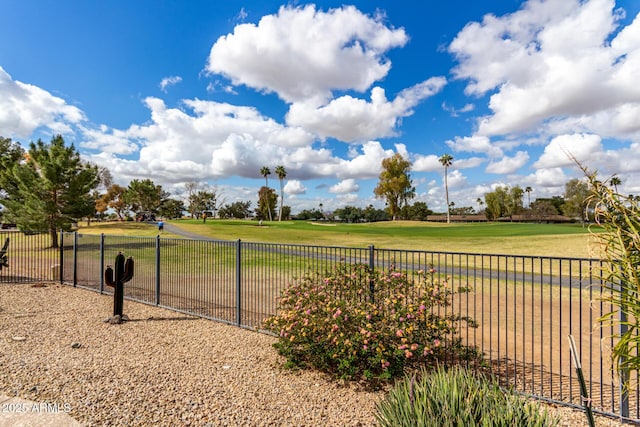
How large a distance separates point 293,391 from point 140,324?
445cm

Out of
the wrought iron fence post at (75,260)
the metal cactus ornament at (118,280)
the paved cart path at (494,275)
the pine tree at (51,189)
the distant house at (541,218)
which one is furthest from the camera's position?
the distant house at (541,218)

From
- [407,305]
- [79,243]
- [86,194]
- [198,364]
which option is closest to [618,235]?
[407,305]

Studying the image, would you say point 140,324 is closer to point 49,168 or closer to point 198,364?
point 198,364

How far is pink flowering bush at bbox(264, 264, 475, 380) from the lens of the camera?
4223mm

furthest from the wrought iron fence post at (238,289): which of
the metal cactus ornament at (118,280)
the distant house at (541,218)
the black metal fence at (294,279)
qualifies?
the distant house at (541,218)

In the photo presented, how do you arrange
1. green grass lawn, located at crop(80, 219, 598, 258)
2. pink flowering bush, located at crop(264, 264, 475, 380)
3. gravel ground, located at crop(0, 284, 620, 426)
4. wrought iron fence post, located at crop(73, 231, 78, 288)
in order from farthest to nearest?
1. green grass lawn, located at crop(80, 219, 598, 258)
2. wrought iron fence post, located at crop(73, 231, 78, 288)
3. pink flowering bush, located at crop(264, 264, 475, 380)
4. gravel ground, located at crop(0, 284, 620, 426)

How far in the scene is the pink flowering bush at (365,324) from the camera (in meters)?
4.22

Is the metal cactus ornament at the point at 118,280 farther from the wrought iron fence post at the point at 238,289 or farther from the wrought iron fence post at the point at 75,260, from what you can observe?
the wrought iron fence post at the point at 75,260

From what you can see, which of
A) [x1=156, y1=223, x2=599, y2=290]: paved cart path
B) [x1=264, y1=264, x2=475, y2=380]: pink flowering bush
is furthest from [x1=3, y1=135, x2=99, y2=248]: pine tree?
[x1=264, y1=264, x2=475, y2=380]: pink flowering bush

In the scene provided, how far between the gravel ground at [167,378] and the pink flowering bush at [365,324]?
334 millimetres

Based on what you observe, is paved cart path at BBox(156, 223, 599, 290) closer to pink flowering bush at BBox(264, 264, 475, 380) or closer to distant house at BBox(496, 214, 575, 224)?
pink flowering bush at BBox(264, 264, 475, 380)

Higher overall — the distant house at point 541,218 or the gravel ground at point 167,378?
the distant house at point 541,218

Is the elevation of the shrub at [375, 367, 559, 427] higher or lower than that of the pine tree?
lower

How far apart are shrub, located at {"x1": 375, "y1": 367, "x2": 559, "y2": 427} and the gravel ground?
1.14m
